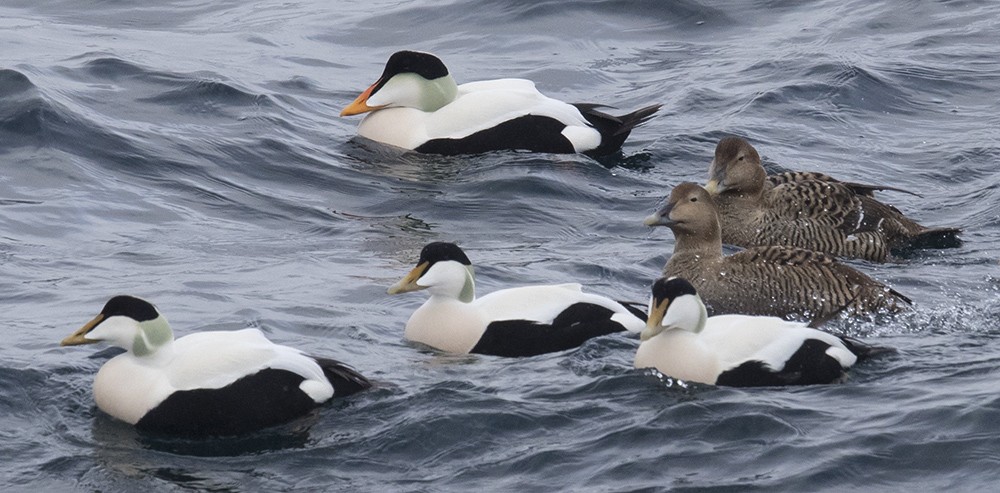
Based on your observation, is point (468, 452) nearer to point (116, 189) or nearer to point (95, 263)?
point (95, 263)

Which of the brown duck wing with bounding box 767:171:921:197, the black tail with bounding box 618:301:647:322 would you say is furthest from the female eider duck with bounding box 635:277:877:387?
the brown duck wing with bounding box 767:171:921:197

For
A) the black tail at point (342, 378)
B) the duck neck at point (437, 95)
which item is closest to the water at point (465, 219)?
the black tail at point (342, 378)

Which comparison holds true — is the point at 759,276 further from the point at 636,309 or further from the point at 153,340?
the point at 153,340

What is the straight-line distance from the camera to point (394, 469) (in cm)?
622

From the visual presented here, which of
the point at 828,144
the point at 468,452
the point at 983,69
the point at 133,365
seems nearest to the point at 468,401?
the point at 468,452

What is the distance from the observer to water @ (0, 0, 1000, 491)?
624 centimetres

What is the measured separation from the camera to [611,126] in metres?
11.8

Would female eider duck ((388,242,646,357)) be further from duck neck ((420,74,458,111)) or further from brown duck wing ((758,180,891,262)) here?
duck neck ((420,74,458,111))

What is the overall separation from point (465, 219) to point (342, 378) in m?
3.62

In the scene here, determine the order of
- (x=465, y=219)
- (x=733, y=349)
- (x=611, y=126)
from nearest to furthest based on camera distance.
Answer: (x=733, y=349) < (x=465, y=219) < (x=611, y=126)

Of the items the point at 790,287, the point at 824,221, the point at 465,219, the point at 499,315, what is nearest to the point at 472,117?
the point at 465,219

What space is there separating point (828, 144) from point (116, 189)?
495 centimetres

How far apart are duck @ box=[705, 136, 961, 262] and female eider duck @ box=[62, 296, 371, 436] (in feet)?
12.5

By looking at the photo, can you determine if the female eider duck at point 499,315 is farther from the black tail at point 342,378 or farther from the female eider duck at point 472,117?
the female eider duck at point 472,117
